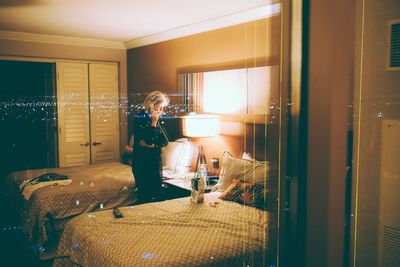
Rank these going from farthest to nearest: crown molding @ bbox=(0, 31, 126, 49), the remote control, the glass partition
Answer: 1. crown molding @ bbox=(0, 31, 126, 49)
2. the remote control
3. the glass partition

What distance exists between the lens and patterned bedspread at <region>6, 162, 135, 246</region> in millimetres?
3133

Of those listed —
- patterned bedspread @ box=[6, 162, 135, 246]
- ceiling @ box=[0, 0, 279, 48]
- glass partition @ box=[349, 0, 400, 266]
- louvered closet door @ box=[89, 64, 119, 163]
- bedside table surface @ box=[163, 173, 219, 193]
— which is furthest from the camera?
louvered closet door @ box=[89, 64, 119, 163]

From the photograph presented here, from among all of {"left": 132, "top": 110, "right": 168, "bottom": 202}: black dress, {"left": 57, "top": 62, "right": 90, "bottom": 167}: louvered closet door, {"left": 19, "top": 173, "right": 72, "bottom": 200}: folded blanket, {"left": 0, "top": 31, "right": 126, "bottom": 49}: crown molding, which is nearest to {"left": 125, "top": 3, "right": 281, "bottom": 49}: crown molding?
{"left": 0, "top": 31, "right": 126, "bottom": 49}: crown molding

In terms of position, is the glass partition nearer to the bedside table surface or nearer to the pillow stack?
the pillow stack

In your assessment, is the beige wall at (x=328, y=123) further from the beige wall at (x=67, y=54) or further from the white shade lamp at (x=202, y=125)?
the beige wall at (x=67, y=54)

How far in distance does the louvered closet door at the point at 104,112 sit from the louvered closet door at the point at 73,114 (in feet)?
0.31

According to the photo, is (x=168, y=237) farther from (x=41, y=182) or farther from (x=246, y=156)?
(x=41, y=182)

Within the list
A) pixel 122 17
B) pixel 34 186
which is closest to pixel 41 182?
pixel 34 186

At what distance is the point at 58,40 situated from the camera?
16.9 feet

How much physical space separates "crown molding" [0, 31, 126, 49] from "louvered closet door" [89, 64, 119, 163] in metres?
0.32

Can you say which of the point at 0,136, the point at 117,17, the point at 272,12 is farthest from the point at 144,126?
the point at 0,136

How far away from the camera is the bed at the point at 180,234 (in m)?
1.81

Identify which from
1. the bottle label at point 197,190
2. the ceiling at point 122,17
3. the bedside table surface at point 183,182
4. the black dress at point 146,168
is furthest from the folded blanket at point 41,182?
the ceiling at point 122,17

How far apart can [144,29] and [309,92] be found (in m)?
3.79
